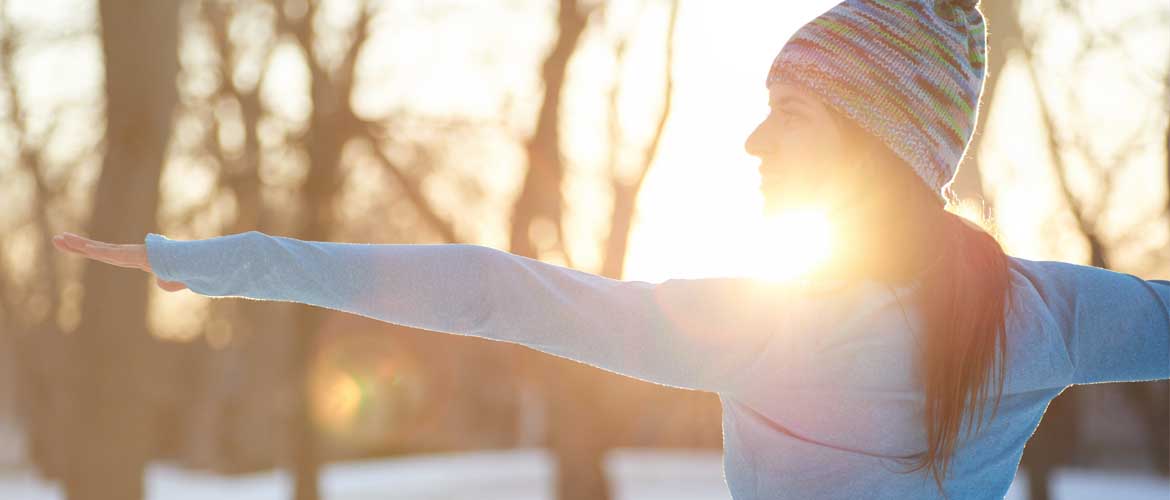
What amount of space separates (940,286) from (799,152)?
0.24 metres

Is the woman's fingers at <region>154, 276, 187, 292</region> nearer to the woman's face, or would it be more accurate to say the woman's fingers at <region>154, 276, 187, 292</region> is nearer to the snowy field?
the woman's face

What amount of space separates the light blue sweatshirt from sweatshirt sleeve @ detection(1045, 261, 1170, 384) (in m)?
0.02

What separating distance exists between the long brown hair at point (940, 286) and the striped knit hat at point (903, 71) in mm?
65

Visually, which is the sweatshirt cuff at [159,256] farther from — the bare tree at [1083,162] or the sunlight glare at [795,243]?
the bare tree at [1083,162]

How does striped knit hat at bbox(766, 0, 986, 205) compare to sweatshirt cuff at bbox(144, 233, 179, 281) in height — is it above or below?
above

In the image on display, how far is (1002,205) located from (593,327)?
25.6 feet

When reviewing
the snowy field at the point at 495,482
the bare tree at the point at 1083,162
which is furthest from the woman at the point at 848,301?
the snowy field at the point at 495,482

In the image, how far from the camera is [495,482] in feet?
60.6

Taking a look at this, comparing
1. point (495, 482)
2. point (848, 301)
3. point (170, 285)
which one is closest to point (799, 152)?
point (848, 301)

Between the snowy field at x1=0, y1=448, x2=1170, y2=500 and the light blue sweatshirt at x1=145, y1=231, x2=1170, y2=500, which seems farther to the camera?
the snowy field at x1=0, y1=448, x2=1170, y2=500

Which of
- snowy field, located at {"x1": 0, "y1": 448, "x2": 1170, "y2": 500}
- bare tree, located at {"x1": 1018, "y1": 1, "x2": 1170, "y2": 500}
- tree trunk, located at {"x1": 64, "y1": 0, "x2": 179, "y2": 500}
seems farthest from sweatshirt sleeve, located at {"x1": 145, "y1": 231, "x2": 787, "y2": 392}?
snowy field, located at {"x1": 0, "y1": 448, "x2": 1170, "y2": 500}

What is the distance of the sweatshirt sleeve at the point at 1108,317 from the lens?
135 centimetres

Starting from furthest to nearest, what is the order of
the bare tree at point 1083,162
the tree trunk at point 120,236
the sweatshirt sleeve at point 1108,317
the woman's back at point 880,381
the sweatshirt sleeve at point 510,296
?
the bare tree at point 1083,162 < the tree trunk at point 120,236 < the sweatshirt sleeve at point 1108,317 < the woman's back at point 880,381 < the sweatshirt sleeve at point 510,296

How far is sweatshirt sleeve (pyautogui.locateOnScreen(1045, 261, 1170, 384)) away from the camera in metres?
1.35
